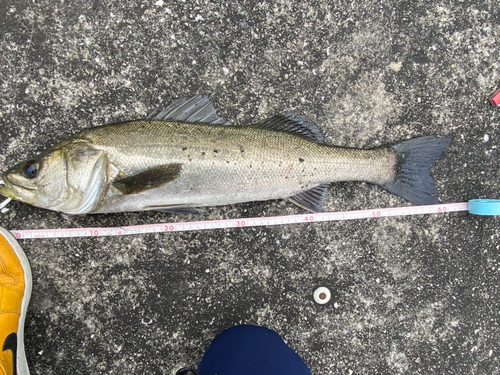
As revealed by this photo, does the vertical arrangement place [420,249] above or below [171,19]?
below

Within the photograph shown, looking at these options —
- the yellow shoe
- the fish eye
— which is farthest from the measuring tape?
the fish eye

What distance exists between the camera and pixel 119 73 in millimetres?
2695

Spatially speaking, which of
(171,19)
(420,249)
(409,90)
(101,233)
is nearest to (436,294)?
(420,249)

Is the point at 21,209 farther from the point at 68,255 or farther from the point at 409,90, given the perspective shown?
the point at 409,90

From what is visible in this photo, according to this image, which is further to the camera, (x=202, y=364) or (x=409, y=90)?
(x=409, y=90)

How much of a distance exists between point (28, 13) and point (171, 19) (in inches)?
47.2

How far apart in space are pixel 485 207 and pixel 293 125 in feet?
5.92

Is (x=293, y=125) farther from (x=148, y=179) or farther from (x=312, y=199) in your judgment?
(x=148, y=179)

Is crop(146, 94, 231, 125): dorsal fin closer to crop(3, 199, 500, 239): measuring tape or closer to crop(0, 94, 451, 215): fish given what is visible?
crop(0, 94, 451, 215): fish

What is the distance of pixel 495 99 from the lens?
9.23ft

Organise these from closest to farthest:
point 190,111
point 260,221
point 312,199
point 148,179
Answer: point 148,179
point 190,111
point 312,199
point 260,221

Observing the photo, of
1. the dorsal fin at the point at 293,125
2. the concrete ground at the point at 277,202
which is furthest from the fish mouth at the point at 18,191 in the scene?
the dorsal fin at the point at 293,125

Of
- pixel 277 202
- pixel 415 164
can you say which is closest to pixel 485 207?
pixel 415 164

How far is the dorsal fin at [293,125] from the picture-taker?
2561 millimetres
